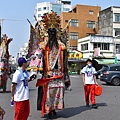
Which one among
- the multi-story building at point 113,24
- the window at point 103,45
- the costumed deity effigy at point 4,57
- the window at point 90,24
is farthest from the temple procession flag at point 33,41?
the window at point 90,24

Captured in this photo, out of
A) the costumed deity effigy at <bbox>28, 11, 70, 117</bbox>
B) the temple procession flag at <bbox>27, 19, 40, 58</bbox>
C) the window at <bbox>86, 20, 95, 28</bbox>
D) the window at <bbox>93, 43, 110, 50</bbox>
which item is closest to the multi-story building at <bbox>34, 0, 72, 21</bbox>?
the window at <bbox>86, 20, 95, 28</bbox>

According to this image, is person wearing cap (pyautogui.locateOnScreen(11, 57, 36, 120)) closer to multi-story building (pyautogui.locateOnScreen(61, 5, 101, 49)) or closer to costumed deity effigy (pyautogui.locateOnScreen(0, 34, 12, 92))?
costumed deity effigy (pyautogui.locateOnScreen(0, 34, 12, 92))

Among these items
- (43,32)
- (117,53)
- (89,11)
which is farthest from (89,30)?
(43,32)

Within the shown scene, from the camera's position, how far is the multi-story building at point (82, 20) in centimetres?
5588

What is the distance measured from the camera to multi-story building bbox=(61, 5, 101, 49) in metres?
55.9

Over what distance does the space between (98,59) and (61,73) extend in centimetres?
3473

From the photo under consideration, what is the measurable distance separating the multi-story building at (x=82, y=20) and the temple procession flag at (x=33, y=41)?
4720 centimetres

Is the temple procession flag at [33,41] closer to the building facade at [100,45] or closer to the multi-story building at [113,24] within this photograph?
the building facade at [100,45]

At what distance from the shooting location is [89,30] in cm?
5734

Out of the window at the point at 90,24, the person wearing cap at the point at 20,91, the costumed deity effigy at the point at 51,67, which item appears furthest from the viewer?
the window at the point at 90,24

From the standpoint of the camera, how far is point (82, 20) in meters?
57.3

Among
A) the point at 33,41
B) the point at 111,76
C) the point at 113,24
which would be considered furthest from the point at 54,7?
the point at 33,41

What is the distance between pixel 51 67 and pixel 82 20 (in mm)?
50923

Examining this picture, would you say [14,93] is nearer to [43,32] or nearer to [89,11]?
[43,32]
